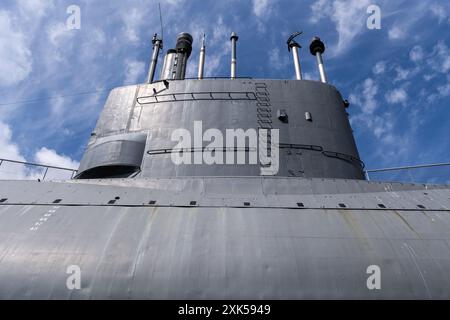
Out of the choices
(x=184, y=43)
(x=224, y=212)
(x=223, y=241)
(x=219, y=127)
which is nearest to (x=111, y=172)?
(x=219, y=127)

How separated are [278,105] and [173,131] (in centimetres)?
304

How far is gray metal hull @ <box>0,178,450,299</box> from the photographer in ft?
15.1

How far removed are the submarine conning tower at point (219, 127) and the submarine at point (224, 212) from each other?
0.04 metres

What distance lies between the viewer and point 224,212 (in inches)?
231

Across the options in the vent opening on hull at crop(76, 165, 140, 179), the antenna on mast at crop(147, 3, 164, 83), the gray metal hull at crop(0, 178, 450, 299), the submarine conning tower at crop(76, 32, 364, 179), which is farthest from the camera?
the antenna on mast at crop(147, 3, 164, 83)

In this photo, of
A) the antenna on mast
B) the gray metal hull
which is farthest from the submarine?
the antenna on mast

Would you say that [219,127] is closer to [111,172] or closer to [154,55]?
[111,172]

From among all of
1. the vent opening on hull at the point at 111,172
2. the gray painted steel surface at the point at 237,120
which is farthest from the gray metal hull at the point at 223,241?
the vent opening on hull at the point at 111,172

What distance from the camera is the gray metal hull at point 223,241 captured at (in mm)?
4613

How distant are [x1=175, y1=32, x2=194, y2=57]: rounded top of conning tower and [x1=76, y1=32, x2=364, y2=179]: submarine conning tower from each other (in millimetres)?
3448

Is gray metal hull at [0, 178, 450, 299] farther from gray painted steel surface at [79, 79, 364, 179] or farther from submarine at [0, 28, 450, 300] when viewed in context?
gray painted steel surface at [79, 79, 364, 179]
